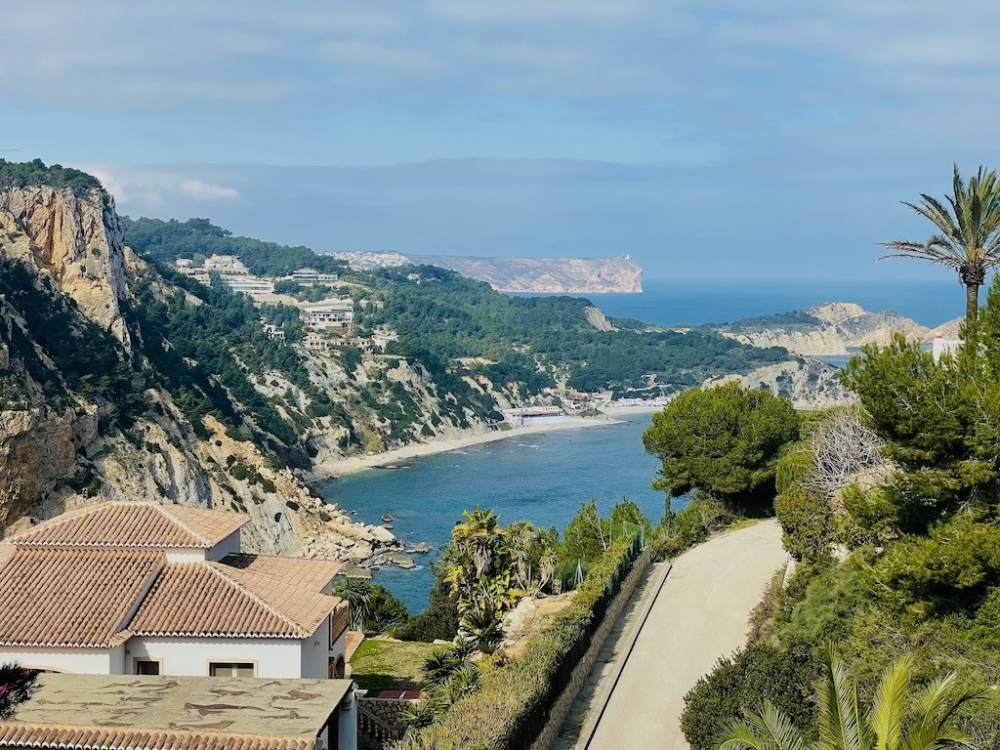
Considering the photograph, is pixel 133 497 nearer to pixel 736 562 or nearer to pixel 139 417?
pixel 139 417

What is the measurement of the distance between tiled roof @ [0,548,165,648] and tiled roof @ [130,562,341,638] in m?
0.35

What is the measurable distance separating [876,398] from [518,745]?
22.4 ft

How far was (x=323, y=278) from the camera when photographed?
191125 mm

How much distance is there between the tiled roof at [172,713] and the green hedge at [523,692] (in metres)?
1.43

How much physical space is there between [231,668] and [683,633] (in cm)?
819

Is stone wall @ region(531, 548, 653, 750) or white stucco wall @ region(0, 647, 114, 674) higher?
white stucco wall @ region(0, 647, 114, 674)

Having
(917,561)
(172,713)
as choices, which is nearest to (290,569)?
(172,713)

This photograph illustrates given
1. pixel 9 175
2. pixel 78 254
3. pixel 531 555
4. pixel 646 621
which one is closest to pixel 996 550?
pixel 646 621

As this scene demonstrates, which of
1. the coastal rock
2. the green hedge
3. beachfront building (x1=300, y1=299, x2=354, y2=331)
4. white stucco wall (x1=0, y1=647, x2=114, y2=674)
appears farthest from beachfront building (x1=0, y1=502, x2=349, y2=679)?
the coastal rock

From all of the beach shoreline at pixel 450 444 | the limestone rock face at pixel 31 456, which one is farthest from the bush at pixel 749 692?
the beach shoreline at pixel 450 444

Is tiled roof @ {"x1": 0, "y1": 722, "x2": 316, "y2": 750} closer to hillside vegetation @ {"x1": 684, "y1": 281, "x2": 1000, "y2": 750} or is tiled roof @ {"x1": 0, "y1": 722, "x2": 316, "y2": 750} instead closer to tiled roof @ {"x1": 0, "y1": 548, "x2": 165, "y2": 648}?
tiled roof @ {"x1": 0, "y1": 548, "x2": 165, "y2": 648}

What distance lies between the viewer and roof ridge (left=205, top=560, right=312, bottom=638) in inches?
664

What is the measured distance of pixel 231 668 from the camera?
16984 mm

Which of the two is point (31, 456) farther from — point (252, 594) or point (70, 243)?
point (252, 594)
